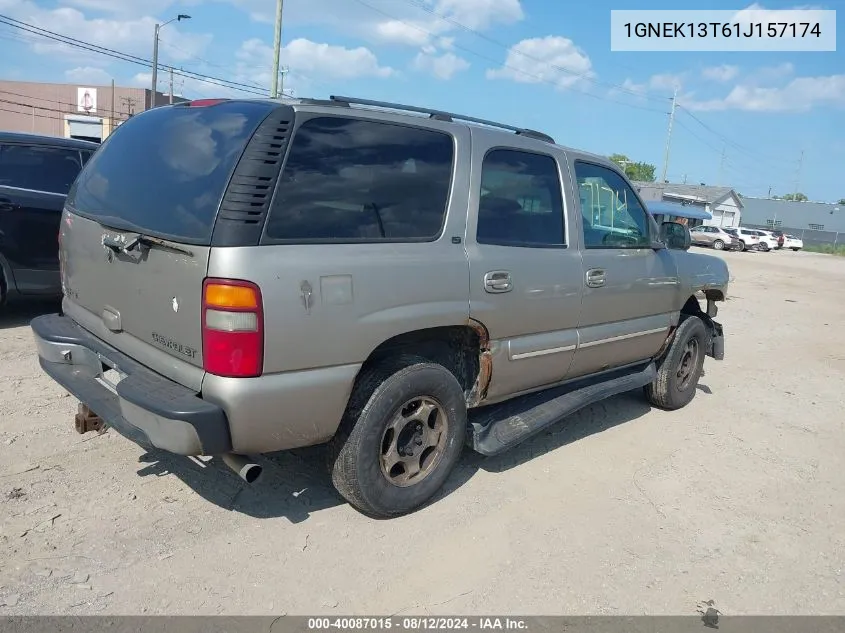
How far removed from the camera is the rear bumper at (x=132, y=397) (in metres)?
2.58

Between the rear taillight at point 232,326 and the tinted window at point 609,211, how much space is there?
7.86ft

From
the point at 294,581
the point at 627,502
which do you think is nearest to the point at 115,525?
the point at 294,581

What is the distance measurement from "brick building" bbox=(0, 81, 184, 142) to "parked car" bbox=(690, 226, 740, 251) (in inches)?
1697

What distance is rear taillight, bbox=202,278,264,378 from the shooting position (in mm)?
2574

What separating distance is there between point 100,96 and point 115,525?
6235 cm

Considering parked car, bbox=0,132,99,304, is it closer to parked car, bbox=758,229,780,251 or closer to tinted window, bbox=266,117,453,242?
tinted window, bbox=266,117,453,242

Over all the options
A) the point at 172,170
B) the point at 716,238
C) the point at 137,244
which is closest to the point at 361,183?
the point at 172,170

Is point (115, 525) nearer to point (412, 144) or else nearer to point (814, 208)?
point (412, 144)

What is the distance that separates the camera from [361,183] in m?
3.03

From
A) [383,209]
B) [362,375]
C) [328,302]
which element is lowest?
[362,375]

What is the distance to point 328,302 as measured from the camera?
2.80m

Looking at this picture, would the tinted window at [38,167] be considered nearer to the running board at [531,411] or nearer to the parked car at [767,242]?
the running board at [531,411]

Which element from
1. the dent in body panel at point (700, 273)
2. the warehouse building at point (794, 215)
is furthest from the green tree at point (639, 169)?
the dent in body panel at point (700, 273)

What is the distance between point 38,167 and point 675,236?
590 centimetres
